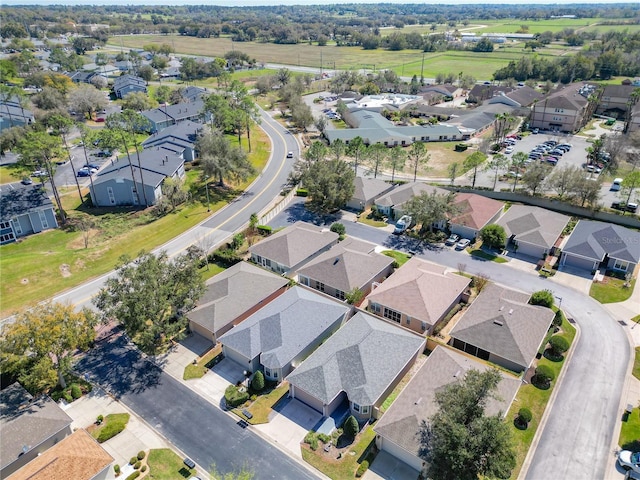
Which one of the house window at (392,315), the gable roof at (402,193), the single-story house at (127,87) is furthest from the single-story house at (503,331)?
the single-story house at (127,87)

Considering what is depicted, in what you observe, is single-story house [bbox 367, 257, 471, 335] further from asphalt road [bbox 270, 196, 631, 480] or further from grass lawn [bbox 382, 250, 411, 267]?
asphalt road [bbox 270, 196, 631, 480]

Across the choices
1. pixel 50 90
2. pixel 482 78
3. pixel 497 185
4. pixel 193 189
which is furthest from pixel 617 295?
pixel 482 78

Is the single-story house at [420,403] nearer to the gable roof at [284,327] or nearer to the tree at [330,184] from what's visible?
the gable roof at [284,327]

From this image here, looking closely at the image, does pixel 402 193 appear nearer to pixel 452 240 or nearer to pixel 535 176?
pixel 452 240

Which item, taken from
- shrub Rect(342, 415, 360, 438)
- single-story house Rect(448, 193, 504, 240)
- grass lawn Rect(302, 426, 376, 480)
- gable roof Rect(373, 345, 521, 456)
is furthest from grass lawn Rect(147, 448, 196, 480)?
single-story house Rect(448, 193, 504, 240)

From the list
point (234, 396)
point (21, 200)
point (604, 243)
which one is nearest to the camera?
point (234, 396)

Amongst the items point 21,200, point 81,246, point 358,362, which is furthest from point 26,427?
point 21,200
